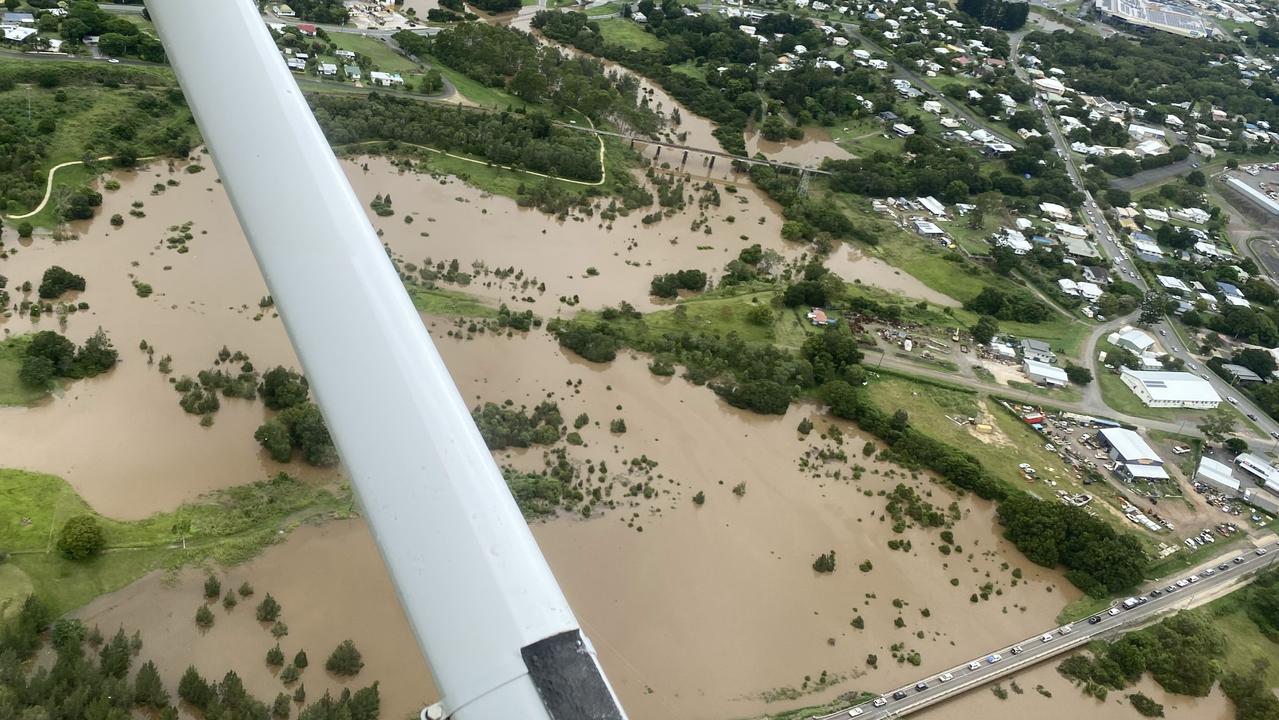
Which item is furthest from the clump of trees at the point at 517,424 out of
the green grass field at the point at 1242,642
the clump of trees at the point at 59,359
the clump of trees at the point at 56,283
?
the green grass field at the point at 1242,642

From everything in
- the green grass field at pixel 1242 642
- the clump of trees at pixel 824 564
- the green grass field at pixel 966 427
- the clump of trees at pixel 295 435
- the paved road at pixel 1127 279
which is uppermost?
the clump of trees at pixel 295 435

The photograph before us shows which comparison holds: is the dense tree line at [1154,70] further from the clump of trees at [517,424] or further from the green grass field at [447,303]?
the clump of trees at [517,424]

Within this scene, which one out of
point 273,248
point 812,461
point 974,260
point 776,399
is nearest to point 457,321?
point 776,399

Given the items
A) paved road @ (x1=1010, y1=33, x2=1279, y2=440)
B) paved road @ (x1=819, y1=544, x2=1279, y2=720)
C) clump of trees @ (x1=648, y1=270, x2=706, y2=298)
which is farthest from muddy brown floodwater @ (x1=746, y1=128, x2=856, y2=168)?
paved road @ (x1=819, y1=544, x2=1279, y2=720)

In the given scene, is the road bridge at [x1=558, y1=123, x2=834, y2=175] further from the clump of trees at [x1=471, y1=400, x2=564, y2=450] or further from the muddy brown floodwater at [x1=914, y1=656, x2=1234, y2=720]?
the muddy brown floodwater at [x1=914, y1=656, x2=1234, y2=720]

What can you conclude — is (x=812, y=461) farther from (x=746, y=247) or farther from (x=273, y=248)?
(x=273, y=248)

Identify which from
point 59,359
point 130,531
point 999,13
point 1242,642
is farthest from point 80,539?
point 999,13
